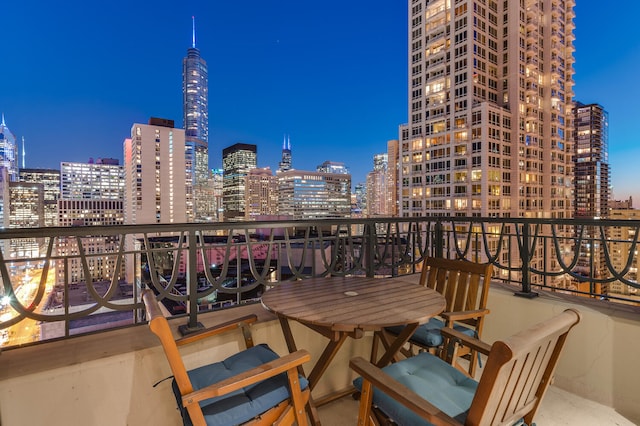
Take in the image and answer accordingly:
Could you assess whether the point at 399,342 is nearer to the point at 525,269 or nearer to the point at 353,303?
the point at 353,303

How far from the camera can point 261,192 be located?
102 meters

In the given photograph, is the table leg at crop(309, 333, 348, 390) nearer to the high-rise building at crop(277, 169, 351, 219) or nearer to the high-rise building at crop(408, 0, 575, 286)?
the high-rise building at crop(408, 0, 575, 286)

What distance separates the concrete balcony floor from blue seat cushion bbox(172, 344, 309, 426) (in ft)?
3.36

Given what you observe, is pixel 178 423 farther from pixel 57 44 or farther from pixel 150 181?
pixel 57 44

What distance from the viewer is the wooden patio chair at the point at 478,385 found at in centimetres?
115

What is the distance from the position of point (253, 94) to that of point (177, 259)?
123243 mm

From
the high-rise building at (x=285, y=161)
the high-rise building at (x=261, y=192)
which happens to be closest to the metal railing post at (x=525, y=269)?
the high-rise building at (x=261, y=192)

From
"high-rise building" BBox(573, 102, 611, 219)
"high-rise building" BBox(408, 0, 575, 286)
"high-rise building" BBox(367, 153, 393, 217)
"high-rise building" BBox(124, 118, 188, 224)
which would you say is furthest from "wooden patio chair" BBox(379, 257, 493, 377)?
"high-rise building" BBox(367, 153, 393, 217)

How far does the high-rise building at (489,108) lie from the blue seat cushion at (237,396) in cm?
4020

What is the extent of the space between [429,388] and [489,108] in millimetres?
43071

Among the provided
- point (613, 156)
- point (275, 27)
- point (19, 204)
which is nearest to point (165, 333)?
point (19, 204)

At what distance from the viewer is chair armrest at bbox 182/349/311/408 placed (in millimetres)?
1341

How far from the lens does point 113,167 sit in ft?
246

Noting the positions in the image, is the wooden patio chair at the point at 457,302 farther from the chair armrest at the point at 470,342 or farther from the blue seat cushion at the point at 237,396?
the blue seat cushion at the point at 237,396
